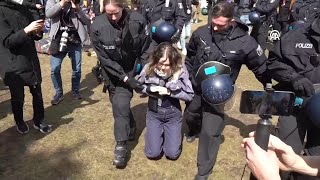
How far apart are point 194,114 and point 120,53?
4.52 feet

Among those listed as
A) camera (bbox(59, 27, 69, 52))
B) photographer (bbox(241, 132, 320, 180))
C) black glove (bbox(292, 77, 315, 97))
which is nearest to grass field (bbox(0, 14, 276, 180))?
camera (bbox(59, 27, 69, 52))

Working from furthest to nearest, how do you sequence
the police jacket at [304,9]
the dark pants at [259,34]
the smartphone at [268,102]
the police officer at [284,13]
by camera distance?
Answer: the police officer at [284,13] < the dark pants at [259,34] < the police jacket at [304,9] < the smartphone at [268,102]

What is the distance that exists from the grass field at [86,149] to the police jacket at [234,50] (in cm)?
139

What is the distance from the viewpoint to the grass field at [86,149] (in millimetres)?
4621

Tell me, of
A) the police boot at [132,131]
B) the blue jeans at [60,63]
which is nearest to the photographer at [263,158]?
the police boot at [132,131]

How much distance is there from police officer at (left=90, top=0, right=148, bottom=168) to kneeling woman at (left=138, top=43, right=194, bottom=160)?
238mm

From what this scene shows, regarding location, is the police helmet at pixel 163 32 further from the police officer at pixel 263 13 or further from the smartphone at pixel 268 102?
the smartphone at pixel 268 102

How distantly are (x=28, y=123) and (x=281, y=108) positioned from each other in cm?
491

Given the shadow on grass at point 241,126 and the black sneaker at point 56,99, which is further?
the black sneaker at point 56,99

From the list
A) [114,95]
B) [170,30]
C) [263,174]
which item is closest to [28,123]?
[114,95]

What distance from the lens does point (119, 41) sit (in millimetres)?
4707

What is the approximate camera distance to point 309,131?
382cm

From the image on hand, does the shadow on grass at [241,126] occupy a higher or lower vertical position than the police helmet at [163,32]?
lower

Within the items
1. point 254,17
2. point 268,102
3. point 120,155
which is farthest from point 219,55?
point 254,17
